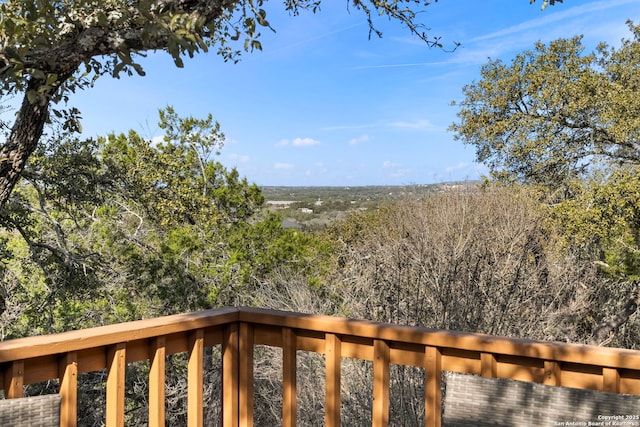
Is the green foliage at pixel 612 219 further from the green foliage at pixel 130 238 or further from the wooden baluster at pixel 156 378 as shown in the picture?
the wooden baluster at pixel 156 378

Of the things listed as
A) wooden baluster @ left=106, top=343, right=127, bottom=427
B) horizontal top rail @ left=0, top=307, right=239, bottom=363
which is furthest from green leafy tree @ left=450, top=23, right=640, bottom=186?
wooden baluster @ left=106, top=343, right=127, bottom=427

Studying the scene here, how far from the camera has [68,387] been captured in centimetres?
148

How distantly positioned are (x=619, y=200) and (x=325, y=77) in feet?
62.4

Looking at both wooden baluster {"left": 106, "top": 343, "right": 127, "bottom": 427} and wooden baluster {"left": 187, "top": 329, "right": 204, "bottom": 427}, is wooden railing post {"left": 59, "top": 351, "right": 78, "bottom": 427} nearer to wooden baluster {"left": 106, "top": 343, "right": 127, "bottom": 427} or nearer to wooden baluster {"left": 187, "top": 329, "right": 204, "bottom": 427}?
wooden baluster {"left": 106, "top": 343, "right": 127, "bottom": 427}

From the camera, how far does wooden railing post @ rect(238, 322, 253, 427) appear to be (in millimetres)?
1950

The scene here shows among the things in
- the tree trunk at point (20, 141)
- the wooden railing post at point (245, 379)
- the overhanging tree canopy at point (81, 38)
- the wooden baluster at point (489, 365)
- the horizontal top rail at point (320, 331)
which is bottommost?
the wooden railing post at point (245, 379)

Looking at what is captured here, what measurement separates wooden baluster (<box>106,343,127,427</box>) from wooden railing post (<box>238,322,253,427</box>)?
1.49ft

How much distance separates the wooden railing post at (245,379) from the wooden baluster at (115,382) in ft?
1.49

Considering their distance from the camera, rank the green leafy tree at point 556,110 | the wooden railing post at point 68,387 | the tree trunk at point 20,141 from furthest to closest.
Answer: the green leafy tree at point 556,110
the tree trunk at point 20,141
the wooden railing post at point 68,387

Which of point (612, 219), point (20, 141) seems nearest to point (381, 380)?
point (20, 141)

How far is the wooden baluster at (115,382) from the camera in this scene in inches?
62.7

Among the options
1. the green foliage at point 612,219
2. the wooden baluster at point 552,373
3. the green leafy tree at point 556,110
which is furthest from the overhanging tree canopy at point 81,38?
the green leafy tree at point 556,110

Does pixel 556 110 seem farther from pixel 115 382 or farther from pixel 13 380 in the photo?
pixel 13 380

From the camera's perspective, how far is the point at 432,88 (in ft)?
68.7
